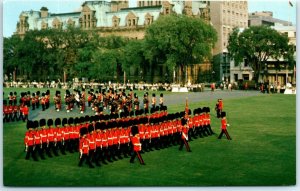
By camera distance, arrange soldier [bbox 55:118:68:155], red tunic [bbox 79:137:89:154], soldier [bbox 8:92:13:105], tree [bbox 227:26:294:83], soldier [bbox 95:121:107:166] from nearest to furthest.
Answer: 1. red tunic [bbox 79:137:89:154]
2. soldier [bbox 95:121:107:166]
3. soldier [bbox 55:118:68:155]
4. soldier [bbox 8:92:13:105]
5. tree [bbox 227:26:294:83]

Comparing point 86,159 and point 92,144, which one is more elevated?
point 92,144

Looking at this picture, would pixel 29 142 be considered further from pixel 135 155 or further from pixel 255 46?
pixel 255 46

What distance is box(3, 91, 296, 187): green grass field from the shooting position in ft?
47.9

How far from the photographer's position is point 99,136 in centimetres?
1562

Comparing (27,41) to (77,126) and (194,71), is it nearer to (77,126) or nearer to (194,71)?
(194,71)

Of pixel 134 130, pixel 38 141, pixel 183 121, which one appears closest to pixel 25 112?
pixel 38 141

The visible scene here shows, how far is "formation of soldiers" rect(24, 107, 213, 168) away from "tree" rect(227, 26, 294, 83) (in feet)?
68.3

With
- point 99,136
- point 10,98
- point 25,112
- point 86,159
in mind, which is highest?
point 10,98

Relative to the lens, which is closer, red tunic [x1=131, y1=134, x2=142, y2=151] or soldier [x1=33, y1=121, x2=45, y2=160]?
red tunic [x1=131, y1=134, x2=142, y2=151]

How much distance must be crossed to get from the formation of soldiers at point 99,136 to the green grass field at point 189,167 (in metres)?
0.41

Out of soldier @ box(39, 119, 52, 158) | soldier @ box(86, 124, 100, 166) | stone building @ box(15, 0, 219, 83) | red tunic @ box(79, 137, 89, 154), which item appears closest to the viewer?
red tunic @ box(79, 137, 89, 154)

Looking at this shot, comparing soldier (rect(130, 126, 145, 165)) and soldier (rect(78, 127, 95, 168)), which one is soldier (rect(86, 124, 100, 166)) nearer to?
soldier (rect(78, 127, 95, 168))

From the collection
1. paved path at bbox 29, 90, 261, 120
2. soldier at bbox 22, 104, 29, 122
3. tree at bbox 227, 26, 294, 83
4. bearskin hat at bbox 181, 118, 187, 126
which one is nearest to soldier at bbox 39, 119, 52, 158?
bearskin hat at bbox 181, 118, 187, 126

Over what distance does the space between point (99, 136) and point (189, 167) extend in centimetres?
289
